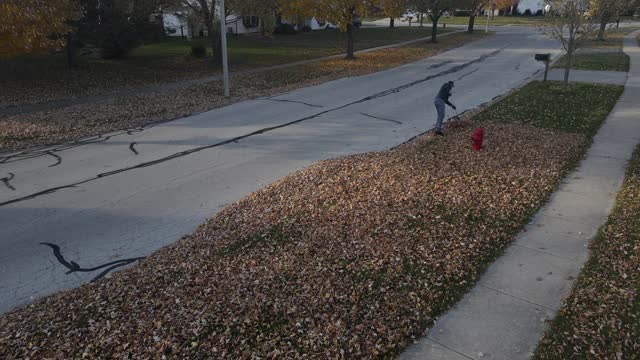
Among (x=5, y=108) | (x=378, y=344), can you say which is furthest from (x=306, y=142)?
(x=5, y=108)

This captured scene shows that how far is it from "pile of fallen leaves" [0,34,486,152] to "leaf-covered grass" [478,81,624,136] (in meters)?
8.28

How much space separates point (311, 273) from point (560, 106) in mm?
12596

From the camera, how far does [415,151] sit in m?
11.4

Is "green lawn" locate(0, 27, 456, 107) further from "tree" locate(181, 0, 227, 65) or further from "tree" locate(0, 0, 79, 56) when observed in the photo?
"tree" locate(0, 0, 79, 56)

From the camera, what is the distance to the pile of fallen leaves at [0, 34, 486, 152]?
13688mm

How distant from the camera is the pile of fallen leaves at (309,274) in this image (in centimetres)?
514

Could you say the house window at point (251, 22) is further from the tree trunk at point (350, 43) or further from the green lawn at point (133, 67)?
the tree trunk at point (350, 43)

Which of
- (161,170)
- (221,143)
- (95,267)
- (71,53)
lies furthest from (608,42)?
(95,267)

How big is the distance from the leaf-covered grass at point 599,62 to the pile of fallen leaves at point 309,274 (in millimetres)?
17317

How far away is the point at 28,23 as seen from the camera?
47.5 ft

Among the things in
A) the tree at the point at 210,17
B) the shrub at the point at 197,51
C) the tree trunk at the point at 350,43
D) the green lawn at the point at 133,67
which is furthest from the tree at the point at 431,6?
the shrub at the point at 197,51

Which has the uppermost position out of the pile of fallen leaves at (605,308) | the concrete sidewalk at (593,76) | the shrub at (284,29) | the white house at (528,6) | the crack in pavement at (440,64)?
the white house at (528,6)

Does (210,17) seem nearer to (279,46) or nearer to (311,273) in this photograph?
(279,46)

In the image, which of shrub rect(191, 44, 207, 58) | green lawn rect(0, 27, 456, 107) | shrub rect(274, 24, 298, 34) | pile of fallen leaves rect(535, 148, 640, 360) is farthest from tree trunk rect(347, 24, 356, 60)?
pile of fallen leaves rect(535, 148, 640, 360)
